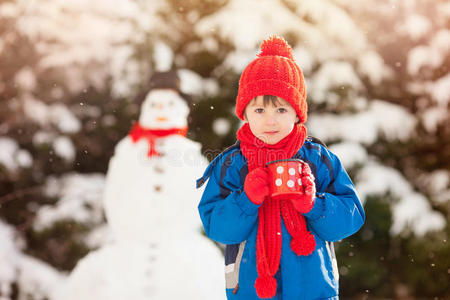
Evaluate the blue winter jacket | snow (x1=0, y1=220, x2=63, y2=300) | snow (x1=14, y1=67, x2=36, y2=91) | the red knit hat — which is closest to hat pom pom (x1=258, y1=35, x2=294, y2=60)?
the red knit hat

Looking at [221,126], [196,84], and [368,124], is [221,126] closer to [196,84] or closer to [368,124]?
[196,84]

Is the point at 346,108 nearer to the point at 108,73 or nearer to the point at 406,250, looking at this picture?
the point at 406,250

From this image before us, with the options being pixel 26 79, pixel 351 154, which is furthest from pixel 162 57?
pixel 351 154

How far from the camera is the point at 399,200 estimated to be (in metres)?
2.56

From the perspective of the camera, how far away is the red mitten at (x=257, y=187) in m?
1.20

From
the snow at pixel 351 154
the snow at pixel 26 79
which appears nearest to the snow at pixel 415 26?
the snow at pixel 351 154

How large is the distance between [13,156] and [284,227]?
1.97 meters

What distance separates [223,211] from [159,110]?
1323 mm

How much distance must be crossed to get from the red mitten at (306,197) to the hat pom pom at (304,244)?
3.4 inches

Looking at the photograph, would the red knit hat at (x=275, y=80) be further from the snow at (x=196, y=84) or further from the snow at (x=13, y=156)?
the snow at (x=13, y=156)

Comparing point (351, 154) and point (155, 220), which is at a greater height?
point (351, 154)

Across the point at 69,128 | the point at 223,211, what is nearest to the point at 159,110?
the point at 69,128

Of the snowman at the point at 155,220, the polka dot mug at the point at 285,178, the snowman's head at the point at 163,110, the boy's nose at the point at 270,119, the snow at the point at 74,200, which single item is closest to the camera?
the polka dot mug at the point at 285,178

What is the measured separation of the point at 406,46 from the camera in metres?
2.64
